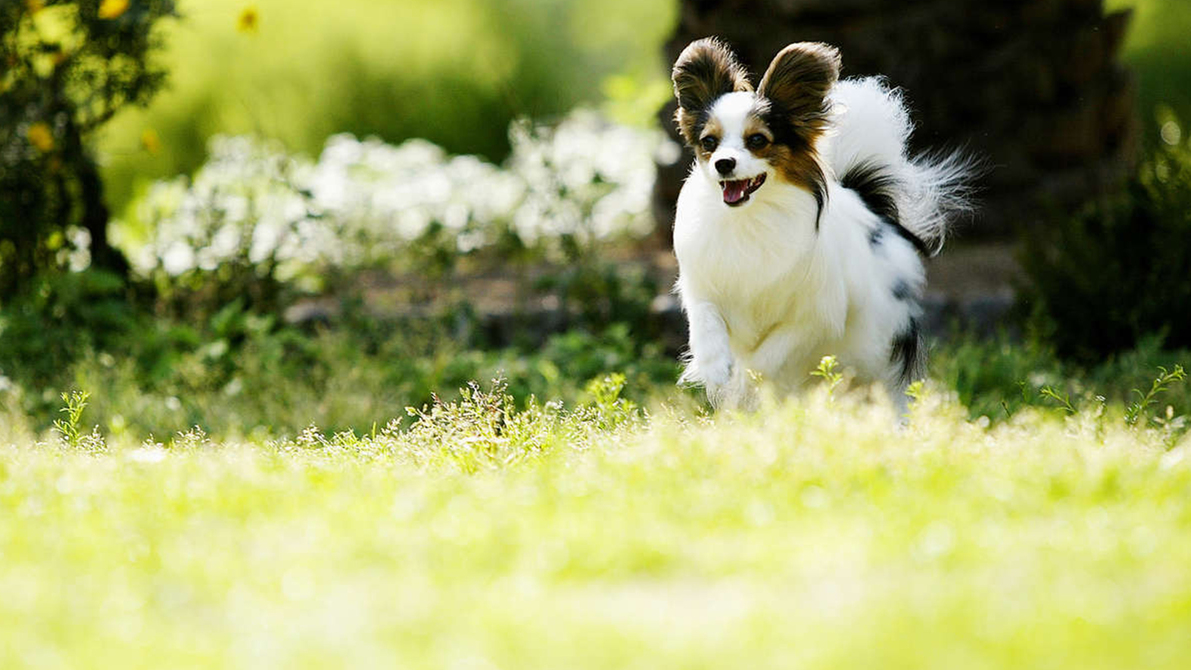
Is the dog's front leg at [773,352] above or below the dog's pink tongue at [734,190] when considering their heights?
below

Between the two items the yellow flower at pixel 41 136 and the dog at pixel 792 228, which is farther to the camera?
the yellow flower at pixel 41 136

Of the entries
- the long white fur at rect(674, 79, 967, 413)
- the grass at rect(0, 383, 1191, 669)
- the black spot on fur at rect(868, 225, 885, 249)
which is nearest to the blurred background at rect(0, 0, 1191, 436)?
the long white fur at rect(674, 79, 967, 413)

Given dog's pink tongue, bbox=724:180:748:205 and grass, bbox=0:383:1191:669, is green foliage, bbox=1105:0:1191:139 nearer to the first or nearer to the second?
dog's pink tongue, bbox=724:180:748:205

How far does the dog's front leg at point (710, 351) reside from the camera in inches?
207

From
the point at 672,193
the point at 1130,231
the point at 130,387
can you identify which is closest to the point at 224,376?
the point at 130,387

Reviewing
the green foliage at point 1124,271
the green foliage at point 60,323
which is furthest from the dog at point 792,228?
the green foliage at point 60,323

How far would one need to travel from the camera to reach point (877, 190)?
6.05 meters

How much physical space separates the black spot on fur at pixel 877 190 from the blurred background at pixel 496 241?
0.88 metres

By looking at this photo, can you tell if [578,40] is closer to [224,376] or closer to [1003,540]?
[224,376]

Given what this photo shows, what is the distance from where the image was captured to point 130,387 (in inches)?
277

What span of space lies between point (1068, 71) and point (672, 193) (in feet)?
8.39

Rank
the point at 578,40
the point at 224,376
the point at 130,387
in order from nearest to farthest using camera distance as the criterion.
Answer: the point at 130,387, the point at 224,376, the point at 578,40

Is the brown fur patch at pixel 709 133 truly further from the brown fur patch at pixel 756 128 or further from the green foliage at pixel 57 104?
the green foliage at pixel 57 104

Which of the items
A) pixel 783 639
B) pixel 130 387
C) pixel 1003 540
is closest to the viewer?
pixel 783 639
